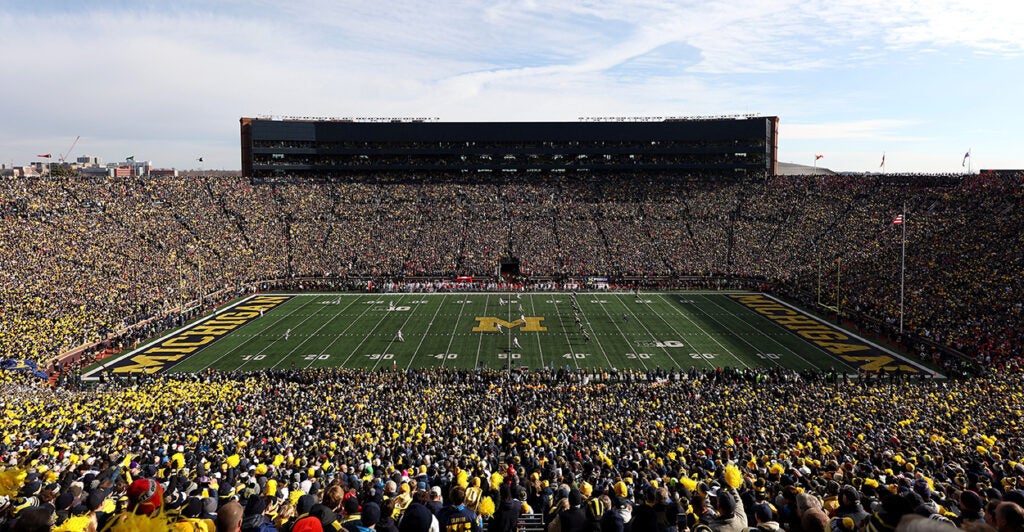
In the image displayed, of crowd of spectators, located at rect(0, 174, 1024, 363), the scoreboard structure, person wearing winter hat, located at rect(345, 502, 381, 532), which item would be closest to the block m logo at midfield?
crowd of spectators, located at rect(0, 174, 1024, 363)

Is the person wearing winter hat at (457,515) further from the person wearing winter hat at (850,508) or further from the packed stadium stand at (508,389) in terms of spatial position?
the person wearing winter hat at (850,508)

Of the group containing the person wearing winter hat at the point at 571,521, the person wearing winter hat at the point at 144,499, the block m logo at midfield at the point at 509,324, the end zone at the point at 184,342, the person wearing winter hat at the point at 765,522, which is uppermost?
the person wearing winter hat at the point at 144,499

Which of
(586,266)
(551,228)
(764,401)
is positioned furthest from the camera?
(551,228)

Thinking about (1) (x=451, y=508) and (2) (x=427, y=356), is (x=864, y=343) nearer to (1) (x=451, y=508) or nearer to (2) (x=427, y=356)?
(2) (x=427, y=356)

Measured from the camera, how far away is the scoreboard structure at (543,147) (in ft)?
254

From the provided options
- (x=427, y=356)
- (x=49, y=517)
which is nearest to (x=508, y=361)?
(x=427, y=356)

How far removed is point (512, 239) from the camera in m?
59.9

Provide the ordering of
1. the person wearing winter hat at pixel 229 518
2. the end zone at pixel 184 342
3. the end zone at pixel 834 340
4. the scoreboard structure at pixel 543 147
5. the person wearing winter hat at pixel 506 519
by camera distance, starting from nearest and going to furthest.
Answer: the person wearing winter hat at pixel 229 518
the person wearing winter hat at pixel 506 519
the end zone at pixel 834 340
the end zone at pixel 184 342
the scoreboard structure at pixel 543 147

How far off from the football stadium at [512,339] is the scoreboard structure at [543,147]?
1.17ft

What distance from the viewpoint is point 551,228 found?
6269 cm

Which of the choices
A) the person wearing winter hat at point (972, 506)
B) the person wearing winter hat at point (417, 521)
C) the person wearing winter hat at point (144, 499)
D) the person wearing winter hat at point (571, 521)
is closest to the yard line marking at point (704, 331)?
the person wearing winter hat at point (972, 506)

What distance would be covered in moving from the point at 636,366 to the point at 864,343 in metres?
14.1

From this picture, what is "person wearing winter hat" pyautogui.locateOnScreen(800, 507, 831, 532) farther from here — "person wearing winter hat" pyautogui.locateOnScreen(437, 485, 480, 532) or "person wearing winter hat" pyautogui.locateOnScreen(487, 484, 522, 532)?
"person wearing winter hat" pyautogui.locateOnScreen(487, 484, 522, 532)

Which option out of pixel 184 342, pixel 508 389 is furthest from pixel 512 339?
pixel 184 342
